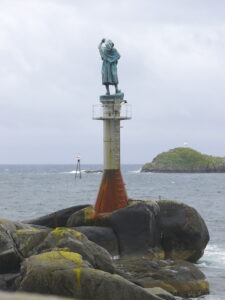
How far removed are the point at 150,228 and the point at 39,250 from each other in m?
8.16

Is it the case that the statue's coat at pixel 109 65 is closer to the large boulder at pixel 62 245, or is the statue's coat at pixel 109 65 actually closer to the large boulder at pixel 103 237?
the large boulder at pixel 103 237

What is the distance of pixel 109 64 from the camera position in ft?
92.7

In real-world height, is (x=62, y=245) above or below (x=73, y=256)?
above

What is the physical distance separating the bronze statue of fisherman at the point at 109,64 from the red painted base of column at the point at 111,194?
13.2 feet

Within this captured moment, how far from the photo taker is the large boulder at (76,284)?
48.4ft

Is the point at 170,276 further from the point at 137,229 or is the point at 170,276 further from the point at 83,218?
the point at 83,218

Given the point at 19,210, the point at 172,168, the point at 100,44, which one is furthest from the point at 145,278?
the point at 172,168

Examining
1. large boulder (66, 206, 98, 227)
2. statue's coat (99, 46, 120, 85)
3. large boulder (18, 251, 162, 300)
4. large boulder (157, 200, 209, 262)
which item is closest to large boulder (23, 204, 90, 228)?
large boulder (66, 206, 98, 227)

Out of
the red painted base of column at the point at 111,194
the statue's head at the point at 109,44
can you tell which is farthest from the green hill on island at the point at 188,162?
the red painted base of column at the point at 111,194

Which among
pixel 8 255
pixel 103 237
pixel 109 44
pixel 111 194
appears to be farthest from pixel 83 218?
pixel 8 255

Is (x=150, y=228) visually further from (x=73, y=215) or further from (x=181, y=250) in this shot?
(x=73, y=215)

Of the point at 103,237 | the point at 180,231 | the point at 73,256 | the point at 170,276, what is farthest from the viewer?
the point at 180,231

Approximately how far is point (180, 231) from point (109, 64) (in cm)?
865

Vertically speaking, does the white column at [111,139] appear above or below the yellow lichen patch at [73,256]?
above
